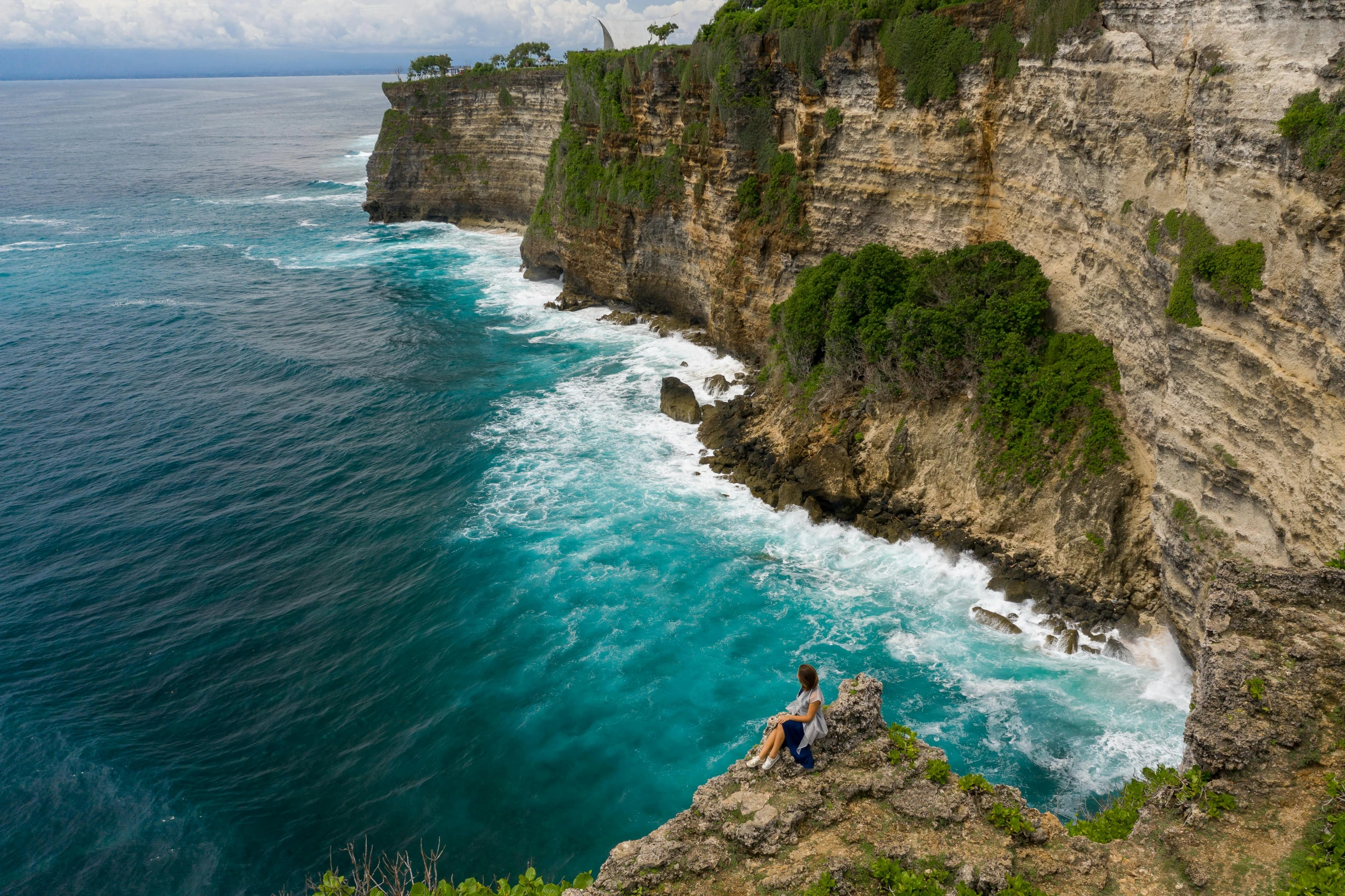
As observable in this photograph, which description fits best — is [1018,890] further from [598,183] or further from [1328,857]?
[598,183]

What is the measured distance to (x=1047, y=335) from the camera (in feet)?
95.1

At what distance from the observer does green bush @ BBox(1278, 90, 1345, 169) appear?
52.5 ft

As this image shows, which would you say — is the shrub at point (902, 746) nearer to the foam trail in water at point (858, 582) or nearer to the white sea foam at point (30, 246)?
the foam trail in water at point (858, 582)

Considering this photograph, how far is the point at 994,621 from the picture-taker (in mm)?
25797

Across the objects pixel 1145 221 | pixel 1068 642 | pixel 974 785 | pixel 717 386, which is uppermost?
pixel 1145 221

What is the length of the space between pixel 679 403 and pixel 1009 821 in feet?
101

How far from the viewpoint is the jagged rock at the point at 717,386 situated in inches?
1672

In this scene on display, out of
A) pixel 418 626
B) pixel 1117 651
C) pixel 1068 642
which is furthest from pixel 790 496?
pixel 418 626

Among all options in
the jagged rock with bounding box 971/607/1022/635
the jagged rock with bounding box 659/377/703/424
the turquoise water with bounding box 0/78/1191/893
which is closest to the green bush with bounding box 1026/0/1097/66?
the turquoise water with bounding box 0/78/1191/893

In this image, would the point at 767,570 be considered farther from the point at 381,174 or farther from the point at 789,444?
the point at 381,174

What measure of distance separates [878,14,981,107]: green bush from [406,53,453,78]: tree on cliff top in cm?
6818

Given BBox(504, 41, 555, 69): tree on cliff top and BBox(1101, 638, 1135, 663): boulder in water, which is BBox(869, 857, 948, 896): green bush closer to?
BBox(1101, 638, 1135, 663): boulder in water

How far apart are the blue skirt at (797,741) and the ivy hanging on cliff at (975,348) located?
57.9 feet

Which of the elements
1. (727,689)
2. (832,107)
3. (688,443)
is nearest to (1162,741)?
(727,689)
